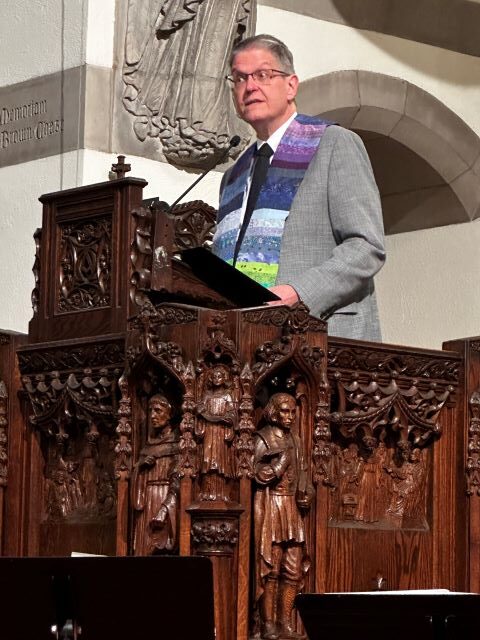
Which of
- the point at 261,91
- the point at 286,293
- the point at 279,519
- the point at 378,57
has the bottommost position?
the point at 279,519

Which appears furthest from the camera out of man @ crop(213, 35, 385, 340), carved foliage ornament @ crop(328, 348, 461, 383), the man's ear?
the man's ear

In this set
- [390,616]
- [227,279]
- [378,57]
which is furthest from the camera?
[378,57]

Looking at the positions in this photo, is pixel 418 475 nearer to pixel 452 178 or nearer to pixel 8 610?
pixel 8 610

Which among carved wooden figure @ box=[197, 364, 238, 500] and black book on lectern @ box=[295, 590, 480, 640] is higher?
carved wooden figure @ box=[197, 364, 238, 500]

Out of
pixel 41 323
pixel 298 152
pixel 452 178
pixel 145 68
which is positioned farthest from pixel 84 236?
pixel 452 178

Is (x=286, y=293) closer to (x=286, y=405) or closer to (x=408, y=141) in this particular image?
(x=286, y=405)

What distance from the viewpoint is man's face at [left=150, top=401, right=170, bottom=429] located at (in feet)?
15.3

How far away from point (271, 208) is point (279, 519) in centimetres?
108

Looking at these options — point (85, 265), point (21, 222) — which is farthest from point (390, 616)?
point (21, 222)

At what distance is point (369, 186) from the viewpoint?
5.14 meters

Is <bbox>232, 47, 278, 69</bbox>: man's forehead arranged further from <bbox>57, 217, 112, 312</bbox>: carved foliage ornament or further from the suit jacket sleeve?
<bbox>57, 217, 112, 312</bbox>: carved foliage ornament

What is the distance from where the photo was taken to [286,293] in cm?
490

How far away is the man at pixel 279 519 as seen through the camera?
4.46 metres

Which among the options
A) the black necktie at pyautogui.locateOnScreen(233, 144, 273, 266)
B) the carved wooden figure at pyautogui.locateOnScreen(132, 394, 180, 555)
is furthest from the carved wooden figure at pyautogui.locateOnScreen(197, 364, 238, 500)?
the black necktie at pyautogui.locateOnScreen(233, 144, 273, 266)
